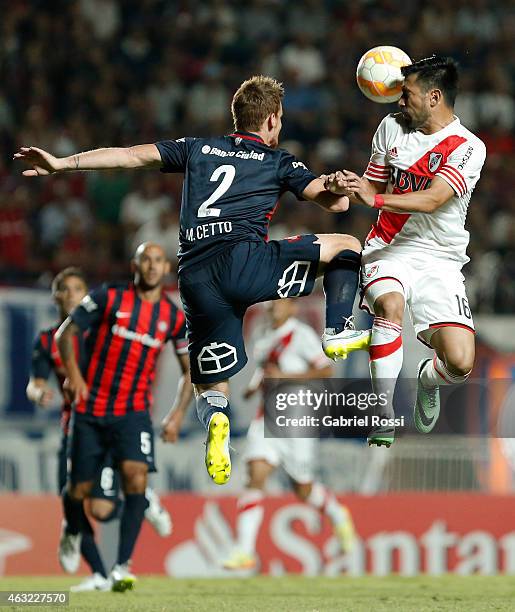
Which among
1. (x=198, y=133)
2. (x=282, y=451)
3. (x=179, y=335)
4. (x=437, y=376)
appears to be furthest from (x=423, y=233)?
(x=198, y=133)

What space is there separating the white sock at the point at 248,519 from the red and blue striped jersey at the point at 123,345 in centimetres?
203

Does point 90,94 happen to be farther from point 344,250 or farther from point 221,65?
point 344,250

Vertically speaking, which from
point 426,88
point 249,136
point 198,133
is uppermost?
point 198,133

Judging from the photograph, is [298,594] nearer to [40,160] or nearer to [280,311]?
[280,311]

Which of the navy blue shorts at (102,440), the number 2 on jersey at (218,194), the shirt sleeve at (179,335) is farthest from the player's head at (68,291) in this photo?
the number 2 on jersey at (218,194)

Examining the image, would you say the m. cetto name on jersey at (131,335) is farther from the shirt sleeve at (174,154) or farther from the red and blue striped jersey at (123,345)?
the shirt sleeve at (174,154)

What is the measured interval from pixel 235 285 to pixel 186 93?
28.9ft

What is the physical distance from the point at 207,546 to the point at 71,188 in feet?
15.4

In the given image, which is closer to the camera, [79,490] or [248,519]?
[79,490]

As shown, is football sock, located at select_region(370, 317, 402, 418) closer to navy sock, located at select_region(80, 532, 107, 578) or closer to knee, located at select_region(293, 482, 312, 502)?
navy sock, located at select_region(80, 532, 107, 578)

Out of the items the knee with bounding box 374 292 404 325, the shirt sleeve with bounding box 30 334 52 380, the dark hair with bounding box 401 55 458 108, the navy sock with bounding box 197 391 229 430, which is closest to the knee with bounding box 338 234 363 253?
the knee with bounding box 374 292 404 325

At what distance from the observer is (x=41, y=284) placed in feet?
41.0

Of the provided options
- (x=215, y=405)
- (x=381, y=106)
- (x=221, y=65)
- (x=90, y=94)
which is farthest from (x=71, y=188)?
(x=215, y=405)

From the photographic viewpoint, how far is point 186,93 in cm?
1580
